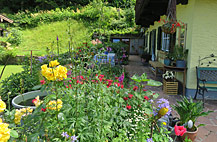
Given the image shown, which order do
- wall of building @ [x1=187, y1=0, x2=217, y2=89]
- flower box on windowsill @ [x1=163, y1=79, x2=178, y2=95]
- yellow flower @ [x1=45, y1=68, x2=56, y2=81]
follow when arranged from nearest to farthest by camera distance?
yellow flower @ [x1=45, y1=68, x2=56, y2=81] → wall of building @ [x1=187, y1=0, x2=217, y2=89] → flower box on windowsill @ [x1=163, y1=79, x2=178, y2=95]

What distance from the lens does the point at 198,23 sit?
14.4ft

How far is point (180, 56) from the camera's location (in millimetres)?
4773

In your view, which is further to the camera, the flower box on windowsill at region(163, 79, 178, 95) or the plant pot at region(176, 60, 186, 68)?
the flower box on windowsill at region(163, 79, 178, 95)

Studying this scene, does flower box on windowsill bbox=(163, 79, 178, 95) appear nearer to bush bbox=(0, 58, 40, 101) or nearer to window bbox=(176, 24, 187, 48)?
window bbox=(176, 24, 187, 48)

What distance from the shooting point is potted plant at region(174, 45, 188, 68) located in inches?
185

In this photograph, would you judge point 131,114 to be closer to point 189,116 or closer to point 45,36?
point 189,116

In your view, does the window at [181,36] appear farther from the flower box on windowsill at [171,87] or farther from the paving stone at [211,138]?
the paving stone at [211,138]

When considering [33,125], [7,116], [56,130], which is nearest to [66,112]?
[56,130]

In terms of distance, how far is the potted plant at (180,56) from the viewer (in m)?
4.69

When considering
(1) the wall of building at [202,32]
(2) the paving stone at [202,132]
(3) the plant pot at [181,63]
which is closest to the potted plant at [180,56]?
(3) the plant pot at [181,63]

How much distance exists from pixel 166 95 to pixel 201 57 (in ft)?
4.29

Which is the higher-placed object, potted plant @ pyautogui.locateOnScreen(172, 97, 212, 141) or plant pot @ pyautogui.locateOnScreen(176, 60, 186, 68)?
plant pot @ pyautogui.locateOnScreen(176, 60, 186, 68)

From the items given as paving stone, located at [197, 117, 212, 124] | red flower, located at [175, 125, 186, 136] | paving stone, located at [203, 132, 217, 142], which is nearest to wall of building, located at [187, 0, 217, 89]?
paving stone, located at [197, 117, 212, 124]

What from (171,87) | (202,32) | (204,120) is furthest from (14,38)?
(204,120)
